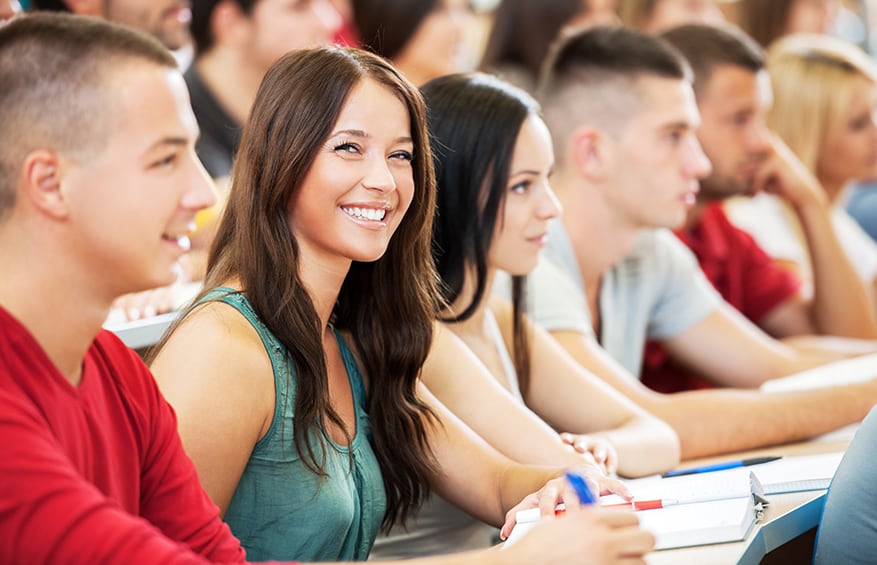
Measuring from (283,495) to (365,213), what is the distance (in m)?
0.36

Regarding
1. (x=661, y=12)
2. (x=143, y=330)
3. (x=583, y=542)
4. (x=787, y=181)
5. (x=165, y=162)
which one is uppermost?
(x=661, y=12)

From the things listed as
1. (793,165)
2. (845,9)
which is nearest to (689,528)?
(793,165)

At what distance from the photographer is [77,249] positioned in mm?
972

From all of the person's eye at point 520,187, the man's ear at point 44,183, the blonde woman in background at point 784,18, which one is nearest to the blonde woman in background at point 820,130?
the blonde woman in background at point 784,18

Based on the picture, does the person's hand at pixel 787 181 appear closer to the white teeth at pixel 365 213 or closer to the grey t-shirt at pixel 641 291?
the grey t-shirt at pixel 641 291

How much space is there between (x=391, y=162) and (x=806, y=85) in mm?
2322

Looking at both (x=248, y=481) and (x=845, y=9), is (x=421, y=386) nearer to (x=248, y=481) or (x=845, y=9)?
(x=248, y=481)

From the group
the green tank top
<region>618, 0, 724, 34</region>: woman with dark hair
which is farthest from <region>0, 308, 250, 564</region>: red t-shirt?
<region>618, 0, 724, 34</region>: woman with dark hair

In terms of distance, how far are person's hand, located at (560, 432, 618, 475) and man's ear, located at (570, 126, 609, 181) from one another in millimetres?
884

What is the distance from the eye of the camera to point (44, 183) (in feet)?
3.13

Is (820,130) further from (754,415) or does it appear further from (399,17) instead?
(754,415)

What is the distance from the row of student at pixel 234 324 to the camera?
3.13ft

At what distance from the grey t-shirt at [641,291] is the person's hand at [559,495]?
32.2 inches

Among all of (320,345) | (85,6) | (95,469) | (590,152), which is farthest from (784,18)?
(95,469)
